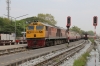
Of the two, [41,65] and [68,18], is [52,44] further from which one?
[41,65]

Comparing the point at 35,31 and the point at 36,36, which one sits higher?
the point at 35,31

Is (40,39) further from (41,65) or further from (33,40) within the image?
(41,65)

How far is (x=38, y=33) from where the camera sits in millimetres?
29203

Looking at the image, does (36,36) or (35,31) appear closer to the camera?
(36,36)

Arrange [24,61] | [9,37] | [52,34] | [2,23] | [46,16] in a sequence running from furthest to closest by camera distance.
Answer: [46,16], [2,23], [9,37], [52,34], [24,61]

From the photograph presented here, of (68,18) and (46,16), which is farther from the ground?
(46,16)

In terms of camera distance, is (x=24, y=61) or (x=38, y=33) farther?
(x=38, y=33)

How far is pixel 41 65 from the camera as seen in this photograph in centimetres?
1421

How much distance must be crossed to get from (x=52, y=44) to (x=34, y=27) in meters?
6.47

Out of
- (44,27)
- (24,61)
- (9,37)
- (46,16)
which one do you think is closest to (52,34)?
(44,27)

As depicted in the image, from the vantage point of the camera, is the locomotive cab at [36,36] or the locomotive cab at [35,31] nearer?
the locomotive cab at [36,36]

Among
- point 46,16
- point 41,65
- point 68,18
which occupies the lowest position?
point 41,65

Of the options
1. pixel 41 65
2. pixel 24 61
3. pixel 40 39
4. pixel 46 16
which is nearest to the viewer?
pixel 41 65

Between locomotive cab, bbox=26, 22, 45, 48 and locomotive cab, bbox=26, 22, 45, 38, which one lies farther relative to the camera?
locomotive cab, bbox=26, 22, 45, 38
